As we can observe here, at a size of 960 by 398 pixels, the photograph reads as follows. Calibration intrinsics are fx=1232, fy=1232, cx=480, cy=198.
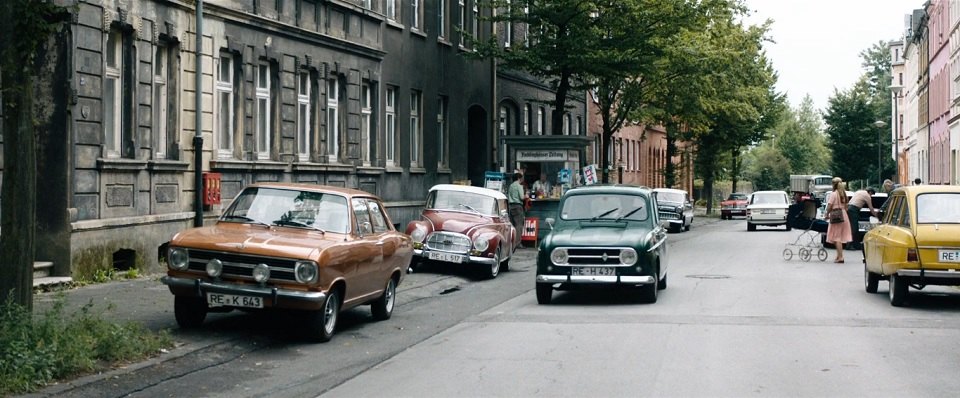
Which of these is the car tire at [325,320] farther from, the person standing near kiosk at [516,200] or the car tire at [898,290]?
the person standing near kiosk at [516,200]

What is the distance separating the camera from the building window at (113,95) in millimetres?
19000

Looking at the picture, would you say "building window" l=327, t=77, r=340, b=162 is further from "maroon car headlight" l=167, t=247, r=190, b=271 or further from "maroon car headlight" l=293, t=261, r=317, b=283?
"maroon car headlight" l=293, t=261, r=317, b=283

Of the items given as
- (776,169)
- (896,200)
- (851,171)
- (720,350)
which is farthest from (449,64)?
(776,169)

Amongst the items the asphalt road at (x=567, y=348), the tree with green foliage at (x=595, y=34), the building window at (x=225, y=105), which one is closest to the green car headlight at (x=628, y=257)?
the asphalt road at (x=567, y=348)

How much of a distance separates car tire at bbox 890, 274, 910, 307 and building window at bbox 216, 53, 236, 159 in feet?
40.4

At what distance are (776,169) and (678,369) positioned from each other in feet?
423

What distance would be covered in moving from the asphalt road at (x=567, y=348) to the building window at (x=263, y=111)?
7.15 metres

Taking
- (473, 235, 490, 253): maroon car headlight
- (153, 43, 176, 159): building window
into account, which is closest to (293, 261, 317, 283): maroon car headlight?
(153, 43, 176, 159): building window

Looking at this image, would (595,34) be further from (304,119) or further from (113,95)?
(113,95)

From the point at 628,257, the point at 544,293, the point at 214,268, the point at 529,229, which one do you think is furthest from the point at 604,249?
the point at 529,229

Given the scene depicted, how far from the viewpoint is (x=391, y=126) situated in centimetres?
3334

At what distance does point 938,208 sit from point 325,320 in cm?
876

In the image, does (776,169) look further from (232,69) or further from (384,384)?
(384,384)

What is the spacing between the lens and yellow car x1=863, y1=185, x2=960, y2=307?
15.6m
